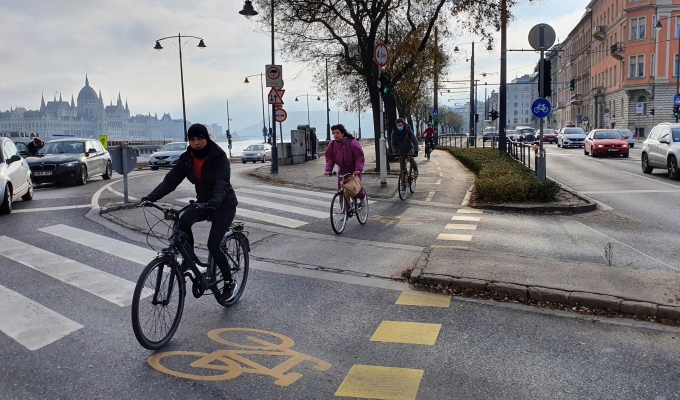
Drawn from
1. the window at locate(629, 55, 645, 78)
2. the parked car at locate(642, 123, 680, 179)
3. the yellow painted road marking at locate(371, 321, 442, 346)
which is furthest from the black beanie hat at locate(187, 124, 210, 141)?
the window at locate(629, 55, 645, 78)

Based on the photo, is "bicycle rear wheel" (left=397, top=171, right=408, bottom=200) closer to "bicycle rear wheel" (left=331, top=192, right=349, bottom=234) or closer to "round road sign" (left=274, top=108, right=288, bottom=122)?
"bicycle rear wheel" (left=331, top=192, right=349, bottom=234)

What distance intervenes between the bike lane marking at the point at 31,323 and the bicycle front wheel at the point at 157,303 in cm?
86

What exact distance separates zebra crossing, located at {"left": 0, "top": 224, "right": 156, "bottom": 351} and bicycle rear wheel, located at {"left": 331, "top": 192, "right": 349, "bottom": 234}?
2918 mm

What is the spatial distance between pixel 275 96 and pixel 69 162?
713cm

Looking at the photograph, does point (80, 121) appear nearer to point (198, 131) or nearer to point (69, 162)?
point (69, 162)

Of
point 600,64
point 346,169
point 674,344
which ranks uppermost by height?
point 600,64

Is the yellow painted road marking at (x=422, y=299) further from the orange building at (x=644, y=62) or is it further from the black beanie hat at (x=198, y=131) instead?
the orange building at (x=644, y=62)

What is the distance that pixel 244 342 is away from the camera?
4703mm

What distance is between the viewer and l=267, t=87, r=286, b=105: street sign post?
20672 millimetres

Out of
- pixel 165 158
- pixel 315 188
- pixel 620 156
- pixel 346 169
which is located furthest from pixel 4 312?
pixel 620 156

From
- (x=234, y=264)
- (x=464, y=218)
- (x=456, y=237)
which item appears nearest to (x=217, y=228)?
(x=234, y=264)

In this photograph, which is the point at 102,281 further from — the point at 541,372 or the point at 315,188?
A: the point at 315,188

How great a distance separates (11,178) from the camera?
465 inches

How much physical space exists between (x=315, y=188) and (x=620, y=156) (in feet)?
66.5
